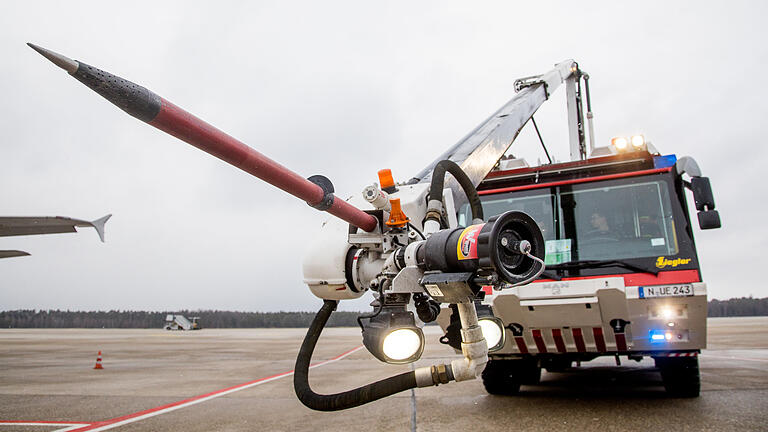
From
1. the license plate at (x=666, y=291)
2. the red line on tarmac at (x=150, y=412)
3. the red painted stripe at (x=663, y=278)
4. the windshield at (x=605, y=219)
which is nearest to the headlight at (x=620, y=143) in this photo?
the windshield at (x=605, y=219)

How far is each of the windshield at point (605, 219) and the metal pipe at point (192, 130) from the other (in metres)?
3.96

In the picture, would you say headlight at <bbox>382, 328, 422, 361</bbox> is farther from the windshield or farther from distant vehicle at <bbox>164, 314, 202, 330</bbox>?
distant vehicle at <bbox>164, 314, 202, 330</bbox>

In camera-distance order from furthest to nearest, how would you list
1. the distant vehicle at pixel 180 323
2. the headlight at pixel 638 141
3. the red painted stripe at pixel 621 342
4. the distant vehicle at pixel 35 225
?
the distant vehicle at pixel 180 323, the distant vehicle at pixel 35 225, the headlight at pixel 638 141, the red painted stripe at pixel 621 342

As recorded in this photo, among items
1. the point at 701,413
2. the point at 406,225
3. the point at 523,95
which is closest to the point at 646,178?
the point at 523,95

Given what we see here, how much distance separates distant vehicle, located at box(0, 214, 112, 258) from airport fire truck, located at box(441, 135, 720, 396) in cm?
1520

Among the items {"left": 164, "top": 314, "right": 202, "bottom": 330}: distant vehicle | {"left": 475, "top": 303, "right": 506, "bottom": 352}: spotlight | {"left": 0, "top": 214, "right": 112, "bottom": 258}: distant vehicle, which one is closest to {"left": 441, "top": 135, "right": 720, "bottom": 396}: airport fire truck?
{"left": 475, "top": 303, "right": 506, "bottom": 352}: spotlight

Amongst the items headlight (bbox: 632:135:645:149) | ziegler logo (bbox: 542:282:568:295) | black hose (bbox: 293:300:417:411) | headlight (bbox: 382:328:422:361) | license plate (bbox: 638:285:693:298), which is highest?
headlight (bbox: 632:135:645:149)

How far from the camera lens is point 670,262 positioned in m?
4.98

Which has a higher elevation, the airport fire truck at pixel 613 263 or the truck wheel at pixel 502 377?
the airport fire truck at pixel 613 263

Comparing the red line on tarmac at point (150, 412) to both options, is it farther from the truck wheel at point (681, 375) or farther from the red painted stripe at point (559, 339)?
the truck wheel at point (681, 375)

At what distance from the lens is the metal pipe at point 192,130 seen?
1.42 m

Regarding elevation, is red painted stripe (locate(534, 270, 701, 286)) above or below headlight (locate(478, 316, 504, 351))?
above

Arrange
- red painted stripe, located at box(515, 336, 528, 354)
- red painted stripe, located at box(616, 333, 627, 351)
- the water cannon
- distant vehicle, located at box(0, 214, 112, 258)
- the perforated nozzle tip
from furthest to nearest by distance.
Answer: distant vehicle, located at box(0, 214, 112, 258) < red painted stripe, located at box(515, 336, 528, 354) < red painted stripe, located at box(616, 333, 627, 351) < the water cannon < the perforated nozzle tip

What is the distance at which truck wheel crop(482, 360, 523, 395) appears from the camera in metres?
6.52
